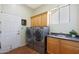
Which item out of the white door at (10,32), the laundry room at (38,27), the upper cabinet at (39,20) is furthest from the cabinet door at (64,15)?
the white door at (10,32)

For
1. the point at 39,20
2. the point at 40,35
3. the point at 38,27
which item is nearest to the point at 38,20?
the point at 39,20

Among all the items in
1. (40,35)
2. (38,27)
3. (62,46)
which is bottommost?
(62,46)

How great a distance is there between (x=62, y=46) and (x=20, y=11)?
1.07 m

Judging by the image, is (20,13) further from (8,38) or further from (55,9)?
(55,9)

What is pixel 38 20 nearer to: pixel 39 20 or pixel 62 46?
pixel 39 20

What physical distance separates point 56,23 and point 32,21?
0.54m

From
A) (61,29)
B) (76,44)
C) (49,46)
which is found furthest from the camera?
(49,46)

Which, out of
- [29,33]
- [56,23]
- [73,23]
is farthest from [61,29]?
[29,33]

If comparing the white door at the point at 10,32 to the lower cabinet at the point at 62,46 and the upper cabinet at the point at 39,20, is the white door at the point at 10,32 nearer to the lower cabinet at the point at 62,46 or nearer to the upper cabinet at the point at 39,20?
the upper cabinet at the point at 39,20

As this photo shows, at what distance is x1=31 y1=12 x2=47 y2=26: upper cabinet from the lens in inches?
67.2

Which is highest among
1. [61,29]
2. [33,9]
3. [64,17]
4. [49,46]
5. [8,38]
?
[33,9]

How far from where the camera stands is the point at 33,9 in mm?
1646

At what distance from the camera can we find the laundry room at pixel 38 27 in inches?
63.9

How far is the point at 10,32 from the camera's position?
167 centimetres
